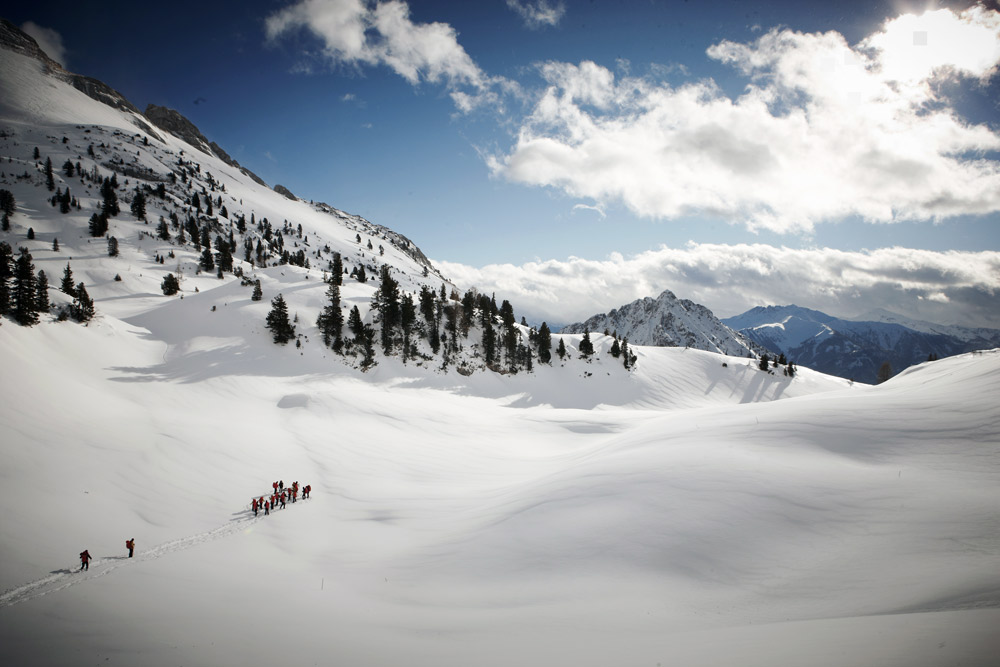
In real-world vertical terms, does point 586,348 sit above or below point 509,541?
above

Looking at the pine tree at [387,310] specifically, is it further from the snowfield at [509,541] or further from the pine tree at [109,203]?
the pine tree at [109,203]

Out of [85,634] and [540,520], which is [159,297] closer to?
[85,634]

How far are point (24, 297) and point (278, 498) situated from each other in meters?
29.5

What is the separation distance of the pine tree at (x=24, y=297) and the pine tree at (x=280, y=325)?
19671 mm

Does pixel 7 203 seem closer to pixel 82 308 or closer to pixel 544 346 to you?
pixel 82 308

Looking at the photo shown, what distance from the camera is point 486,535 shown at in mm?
14406

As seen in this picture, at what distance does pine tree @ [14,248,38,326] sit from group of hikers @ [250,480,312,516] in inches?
1071

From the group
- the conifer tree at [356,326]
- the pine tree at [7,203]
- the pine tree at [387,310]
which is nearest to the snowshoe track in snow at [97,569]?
the conifer tree at [356,326]

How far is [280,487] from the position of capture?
66.5ft

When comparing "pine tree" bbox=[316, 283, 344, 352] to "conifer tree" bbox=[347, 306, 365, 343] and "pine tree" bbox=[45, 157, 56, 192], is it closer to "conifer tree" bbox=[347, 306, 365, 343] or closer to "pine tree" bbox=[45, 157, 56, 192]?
"conifer tree" bbox=[347, 306, 365, 343]

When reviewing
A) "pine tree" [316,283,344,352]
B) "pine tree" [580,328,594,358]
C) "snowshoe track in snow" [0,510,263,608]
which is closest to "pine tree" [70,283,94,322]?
"pine tree" [316,283,344,352]

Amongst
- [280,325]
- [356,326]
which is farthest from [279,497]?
[356,326]

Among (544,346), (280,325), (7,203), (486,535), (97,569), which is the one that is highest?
(7,203)

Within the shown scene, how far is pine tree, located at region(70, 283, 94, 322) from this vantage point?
33.5 metres
